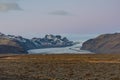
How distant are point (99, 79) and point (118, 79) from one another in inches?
73.6

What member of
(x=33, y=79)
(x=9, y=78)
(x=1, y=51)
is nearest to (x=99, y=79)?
(x=33, y=79)

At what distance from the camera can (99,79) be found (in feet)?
118

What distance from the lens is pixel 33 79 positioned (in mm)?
36688

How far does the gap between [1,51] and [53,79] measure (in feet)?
546

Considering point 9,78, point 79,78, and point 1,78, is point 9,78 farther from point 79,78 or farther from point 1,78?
point 79,78

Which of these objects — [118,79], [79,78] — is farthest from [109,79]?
[79,78]

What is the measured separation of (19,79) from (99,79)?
7.97 m

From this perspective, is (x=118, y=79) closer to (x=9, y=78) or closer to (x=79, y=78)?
(x=79, y=78)

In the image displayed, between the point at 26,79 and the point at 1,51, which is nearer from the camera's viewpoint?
the point at 26,79

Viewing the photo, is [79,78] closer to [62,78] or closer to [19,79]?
[62,78]

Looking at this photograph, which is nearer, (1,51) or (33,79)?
(33,79)

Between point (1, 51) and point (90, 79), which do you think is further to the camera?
point (1, 51)

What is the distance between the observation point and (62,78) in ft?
122

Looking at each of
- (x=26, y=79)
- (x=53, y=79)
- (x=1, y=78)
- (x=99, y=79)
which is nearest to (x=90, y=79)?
(x=99, y=79)
